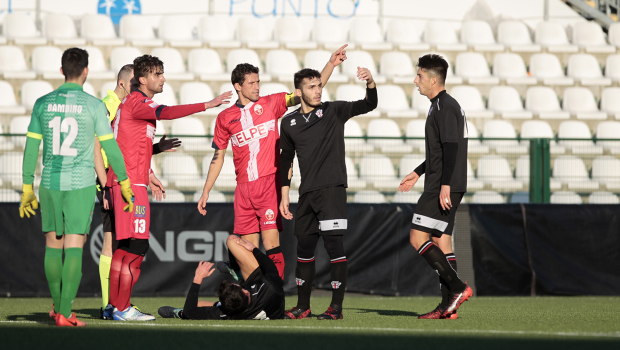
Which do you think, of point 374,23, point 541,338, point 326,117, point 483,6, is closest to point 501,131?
point 374,23

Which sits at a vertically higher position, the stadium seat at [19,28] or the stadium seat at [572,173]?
the stadium seat at [19,28]

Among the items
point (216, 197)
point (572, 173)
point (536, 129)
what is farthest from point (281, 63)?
point (572, 173)

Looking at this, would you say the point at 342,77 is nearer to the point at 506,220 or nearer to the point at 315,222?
the point at 506,220

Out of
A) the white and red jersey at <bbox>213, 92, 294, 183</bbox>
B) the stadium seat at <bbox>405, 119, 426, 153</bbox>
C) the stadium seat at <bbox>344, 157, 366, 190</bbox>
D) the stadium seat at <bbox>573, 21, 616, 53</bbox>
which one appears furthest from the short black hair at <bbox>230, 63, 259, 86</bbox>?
the stadium seat at <bbox>573, 21, 616, 53</bbox>

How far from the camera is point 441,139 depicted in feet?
18.2

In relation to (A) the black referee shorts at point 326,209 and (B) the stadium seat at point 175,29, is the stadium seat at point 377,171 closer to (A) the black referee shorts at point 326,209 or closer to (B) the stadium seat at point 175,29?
(A) the black referee shorts at point 326,209

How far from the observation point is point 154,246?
8.89 metres

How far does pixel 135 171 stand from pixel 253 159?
103cm

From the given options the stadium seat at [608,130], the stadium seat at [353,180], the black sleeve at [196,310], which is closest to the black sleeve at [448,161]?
the black sleeve at [196,310]

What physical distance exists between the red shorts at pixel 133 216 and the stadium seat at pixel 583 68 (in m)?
11.6

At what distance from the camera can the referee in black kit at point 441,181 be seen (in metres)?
5.53

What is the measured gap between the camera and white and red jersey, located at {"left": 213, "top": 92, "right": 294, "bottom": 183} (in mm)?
6133

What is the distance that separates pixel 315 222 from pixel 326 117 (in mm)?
890

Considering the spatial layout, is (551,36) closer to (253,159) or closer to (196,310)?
(253,159)
